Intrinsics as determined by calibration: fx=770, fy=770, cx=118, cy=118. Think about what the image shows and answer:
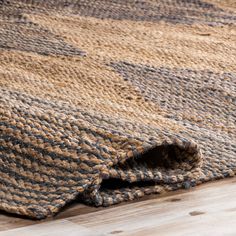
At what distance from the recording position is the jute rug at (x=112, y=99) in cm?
112

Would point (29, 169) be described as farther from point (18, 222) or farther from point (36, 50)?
point (36, 50)

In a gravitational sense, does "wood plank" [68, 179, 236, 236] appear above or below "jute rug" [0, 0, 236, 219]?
below

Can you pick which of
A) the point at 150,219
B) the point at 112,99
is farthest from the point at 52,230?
the point at 112,99

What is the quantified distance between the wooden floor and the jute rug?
0.02m

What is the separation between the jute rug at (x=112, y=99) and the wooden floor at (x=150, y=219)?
19 mm

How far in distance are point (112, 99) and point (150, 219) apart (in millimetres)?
447

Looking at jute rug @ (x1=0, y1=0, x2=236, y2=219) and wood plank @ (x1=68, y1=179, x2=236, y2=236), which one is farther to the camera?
jute rug @ (x1=0, y1=0, x2=236, y2=219)

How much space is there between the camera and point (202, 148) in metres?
1.25

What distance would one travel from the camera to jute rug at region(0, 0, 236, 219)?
1.12 m

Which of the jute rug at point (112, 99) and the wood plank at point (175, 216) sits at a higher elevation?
the jute rug at point (112, 99)

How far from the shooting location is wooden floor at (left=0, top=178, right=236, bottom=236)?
3.31 feet

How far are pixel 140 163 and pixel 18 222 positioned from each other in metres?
0.21

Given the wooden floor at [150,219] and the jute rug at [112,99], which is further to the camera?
the jute rug at [112,99]

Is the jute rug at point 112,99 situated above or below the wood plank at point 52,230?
above
